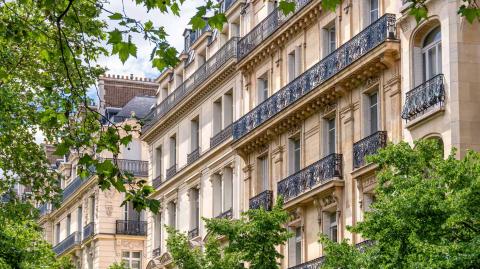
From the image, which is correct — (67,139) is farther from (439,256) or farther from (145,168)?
(145,168)

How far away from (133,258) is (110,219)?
228cm

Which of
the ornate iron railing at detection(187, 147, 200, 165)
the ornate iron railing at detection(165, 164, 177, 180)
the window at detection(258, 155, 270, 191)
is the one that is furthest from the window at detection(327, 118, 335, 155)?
the ornate iron railing at detection(165, 164, 177, 180)

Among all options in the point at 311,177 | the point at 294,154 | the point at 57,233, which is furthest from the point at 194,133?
the point at 57,233

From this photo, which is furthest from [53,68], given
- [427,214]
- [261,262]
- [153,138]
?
[153,138]

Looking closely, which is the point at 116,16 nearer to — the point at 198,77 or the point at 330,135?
the point at 330,135

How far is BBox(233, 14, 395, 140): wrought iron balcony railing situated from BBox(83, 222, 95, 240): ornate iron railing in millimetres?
24348

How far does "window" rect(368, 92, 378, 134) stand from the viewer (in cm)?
3688

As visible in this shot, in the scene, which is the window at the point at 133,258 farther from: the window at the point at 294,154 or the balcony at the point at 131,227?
the window at the point at 294,154

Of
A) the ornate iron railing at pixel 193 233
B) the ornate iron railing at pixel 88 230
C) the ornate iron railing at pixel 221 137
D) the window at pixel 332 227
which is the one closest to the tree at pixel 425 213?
the window at pixel 332 227

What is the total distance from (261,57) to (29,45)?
11837 mm

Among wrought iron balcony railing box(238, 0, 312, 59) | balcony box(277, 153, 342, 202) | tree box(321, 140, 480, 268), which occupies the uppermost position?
wrought iron balcony railing box(238, 0, 312, 59)

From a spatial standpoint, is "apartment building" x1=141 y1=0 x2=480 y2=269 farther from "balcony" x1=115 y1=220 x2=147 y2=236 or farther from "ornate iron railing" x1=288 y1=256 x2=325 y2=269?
"balcony" x1=115 y1=220 x2=147 y2=236

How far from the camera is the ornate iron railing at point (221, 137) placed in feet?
159

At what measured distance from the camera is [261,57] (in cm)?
4569
